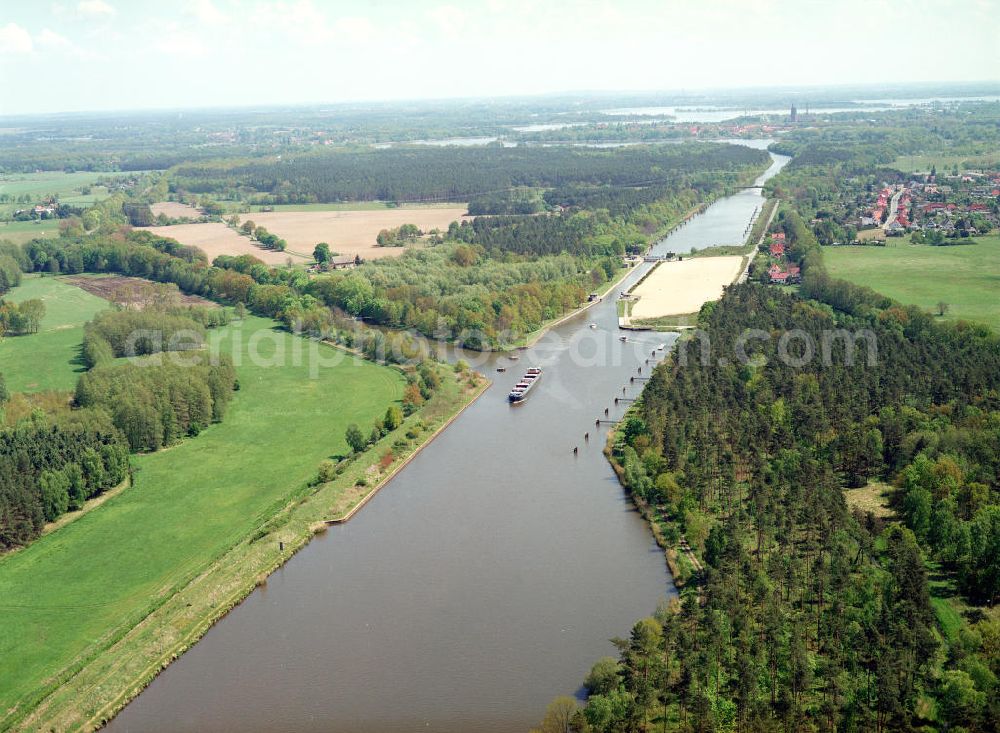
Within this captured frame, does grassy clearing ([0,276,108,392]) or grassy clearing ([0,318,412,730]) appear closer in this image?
grassy clearing ([0,318,412,730])

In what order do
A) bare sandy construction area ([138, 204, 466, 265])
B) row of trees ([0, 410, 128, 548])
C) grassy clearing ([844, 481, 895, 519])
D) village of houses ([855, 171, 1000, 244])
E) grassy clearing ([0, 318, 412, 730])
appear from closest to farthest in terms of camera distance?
grassy clearing ([0, 318, 412, 730])
grassy clearing ([844, 481, 895, 519])
row of trees ([0, 410, 128, 548])
village of houses ([855, 171, 1000, 244])
bare sandy construction area ([138, 204, 466, 265])

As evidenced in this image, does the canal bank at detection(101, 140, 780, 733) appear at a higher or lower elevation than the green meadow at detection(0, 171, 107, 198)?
lower

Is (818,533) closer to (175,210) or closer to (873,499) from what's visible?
(873,499)

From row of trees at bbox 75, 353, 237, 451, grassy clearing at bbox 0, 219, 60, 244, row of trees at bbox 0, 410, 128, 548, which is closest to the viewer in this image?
row of trees at bbox 0, 410, 128, 548

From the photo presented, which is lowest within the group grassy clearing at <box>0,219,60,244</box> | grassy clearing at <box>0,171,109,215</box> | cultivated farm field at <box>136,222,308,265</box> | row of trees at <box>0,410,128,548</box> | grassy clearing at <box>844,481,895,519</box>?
grassy clearing at <box>844,481,895,519</box>

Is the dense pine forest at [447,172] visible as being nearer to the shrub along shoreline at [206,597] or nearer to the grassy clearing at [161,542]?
the grassy clearing at [161,542]

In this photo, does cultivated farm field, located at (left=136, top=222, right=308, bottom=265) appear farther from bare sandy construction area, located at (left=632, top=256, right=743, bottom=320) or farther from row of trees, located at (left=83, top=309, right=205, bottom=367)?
bare sandy construction area, located at (left=632, top=256, right=743, bottom=320)

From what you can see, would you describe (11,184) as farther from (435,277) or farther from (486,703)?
(486,703)

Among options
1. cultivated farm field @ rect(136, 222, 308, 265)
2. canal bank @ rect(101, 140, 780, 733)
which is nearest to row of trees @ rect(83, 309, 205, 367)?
canal bank @ rect(101, 140, 780, 733)
